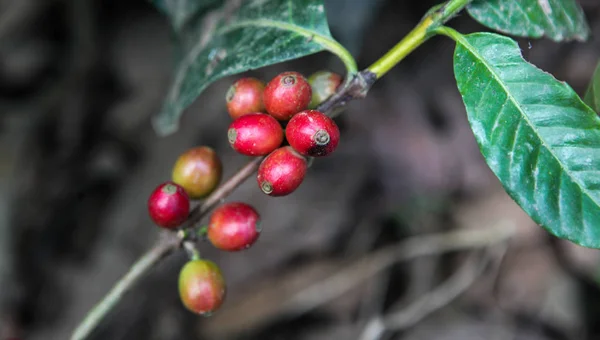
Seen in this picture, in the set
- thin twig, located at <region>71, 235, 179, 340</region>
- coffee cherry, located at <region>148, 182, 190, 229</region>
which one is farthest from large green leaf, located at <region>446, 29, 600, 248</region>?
thin twig, located at <region>71, 235, 179, 340</region>

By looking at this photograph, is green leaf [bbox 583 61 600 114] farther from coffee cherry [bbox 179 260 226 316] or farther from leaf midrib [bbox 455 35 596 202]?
coffee cherry [bbox 179 260 226 316]

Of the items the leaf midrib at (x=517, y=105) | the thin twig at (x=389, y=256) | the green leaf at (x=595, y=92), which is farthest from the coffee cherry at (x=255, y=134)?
the thin twig at (x=389, y=256)

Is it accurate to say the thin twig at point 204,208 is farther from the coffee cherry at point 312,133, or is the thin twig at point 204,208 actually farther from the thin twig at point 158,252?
the coffee cherry at point 312,133

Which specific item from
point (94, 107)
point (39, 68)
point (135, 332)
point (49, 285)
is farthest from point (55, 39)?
point (135, 332)

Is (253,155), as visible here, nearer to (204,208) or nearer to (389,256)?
(204,208)

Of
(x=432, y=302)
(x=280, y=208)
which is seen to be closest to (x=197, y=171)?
(x=280, y=208)
